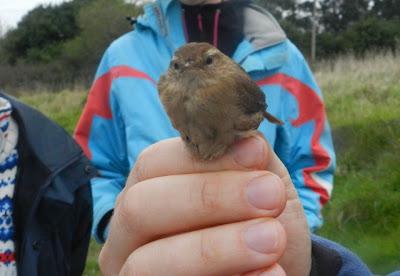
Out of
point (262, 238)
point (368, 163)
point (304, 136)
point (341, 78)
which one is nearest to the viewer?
point (262, 238)

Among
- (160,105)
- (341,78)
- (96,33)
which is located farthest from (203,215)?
(96,33)

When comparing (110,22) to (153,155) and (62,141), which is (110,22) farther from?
(153,155)

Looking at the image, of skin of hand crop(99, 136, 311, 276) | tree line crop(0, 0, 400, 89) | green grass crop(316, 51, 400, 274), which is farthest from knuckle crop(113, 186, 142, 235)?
tree line crop(0, 0, 400, 89)

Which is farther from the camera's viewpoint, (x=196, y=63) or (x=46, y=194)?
(x=46, y=194)

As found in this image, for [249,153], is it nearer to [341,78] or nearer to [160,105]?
[160,105]

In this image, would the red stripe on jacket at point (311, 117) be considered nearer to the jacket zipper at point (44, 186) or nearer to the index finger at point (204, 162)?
the jacket zipper at point (44, 186)

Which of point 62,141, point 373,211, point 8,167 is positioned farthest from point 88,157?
point 373,211

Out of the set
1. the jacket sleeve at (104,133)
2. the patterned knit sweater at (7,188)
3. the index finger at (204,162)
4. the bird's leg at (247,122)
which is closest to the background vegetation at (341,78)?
the jacket sleeve at (104,133)

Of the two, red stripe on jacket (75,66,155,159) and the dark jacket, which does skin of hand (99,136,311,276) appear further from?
red stripe on jacket (75,66,155,159)
